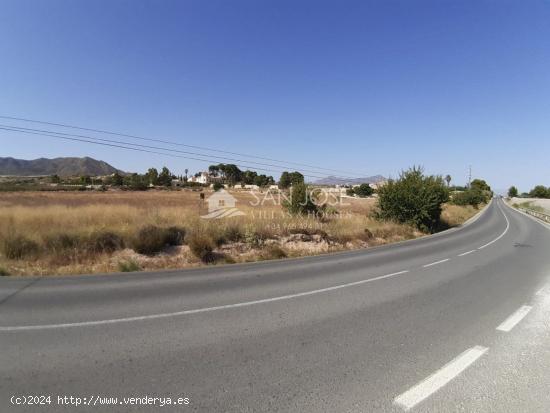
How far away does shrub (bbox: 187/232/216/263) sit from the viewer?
37.9 ft

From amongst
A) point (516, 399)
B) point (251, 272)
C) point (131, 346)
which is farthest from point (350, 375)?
point (251, 272)

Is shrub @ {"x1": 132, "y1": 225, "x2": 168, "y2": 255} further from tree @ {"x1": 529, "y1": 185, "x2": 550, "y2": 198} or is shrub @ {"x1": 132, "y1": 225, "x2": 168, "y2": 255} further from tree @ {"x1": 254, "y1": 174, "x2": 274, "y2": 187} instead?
tree @ {"x1": 529, "y1": 185, "x2": 550, "y2": 198}

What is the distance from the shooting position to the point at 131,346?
13.7ft

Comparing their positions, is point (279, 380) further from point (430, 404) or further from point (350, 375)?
point (430, 404)

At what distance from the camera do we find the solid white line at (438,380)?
9.86 ft

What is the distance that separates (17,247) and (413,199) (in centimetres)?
2366

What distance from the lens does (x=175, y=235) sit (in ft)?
41.4

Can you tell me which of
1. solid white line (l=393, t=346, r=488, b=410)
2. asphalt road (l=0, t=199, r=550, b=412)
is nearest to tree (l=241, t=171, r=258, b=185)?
asphalt road (l=0, t=199, r=550, b=412)

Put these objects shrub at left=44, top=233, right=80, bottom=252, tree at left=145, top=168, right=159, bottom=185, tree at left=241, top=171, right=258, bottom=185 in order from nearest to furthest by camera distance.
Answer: shrub at left=44, top=233, right=80, bottom=252 → tree at left=145, top=168, right=159, bottom=185 → tree at left=241, top=171, right=258, bottom=185

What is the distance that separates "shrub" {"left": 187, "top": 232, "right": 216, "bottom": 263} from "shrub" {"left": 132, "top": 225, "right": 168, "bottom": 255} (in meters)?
1.01

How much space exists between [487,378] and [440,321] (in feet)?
5.84

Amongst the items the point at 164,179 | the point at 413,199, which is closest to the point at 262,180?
the point at 164,179

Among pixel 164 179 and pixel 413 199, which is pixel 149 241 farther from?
pixel 164 179

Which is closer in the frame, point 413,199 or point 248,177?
point 413,199
